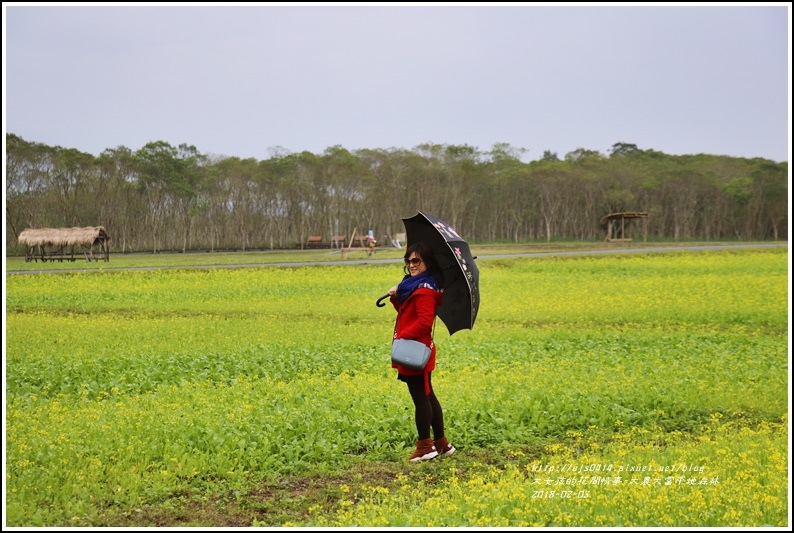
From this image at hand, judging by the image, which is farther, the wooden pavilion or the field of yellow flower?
the wooden pavilion

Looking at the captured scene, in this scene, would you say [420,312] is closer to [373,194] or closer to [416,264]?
[416,264]

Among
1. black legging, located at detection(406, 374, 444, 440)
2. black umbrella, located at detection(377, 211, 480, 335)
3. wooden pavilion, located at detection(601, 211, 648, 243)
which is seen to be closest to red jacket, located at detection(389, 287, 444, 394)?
black legging, located at detection(406, 374, 444, 440)

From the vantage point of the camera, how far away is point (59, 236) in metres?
35.1

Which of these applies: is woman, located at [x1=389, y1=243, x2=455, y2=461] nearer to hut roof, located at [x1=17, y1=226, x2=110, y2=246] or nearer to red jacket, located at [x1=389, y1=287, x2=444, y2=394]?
red jacket, located at [x1=389, y1=287, x2=444, y2=394]

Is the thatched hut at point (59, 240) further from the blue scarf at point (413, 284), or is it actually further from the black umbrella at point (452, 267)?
the blue scarf at point (413, 284)

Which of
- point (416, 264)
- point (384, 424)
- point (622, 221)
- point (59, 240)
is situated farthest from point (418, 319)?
point (622, 221)

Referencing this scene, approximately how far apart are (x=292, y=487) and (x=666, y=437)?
3.78 meters

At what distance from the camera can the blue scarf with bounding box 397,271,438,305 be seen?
6.75 metres

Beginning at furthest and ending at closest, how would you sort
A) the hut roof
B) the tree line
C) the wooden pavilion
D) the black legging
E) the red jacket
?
the wooden pavilion, the tree line, the hut roof, the black legging, the red jacket

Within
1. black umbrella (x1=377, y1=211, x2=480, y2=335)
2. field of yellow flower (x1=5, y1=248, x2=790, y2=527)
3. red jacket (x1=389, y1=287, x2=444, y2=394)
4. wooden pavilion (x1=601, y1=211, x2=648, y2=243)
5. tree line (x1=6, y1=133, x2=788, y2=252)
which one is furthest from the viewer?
wooden pavilion (x1=601, y1=211, x2=648, y2=243)

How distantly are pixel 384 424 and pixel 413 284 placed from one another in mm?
1874

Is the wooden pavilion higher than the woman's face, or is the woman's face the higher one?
the wooden pavilion

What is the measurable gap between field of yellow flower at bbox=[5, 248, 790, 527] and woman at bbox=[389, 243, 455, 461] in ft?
1.93

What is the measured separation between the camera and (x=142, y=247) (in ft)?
144
